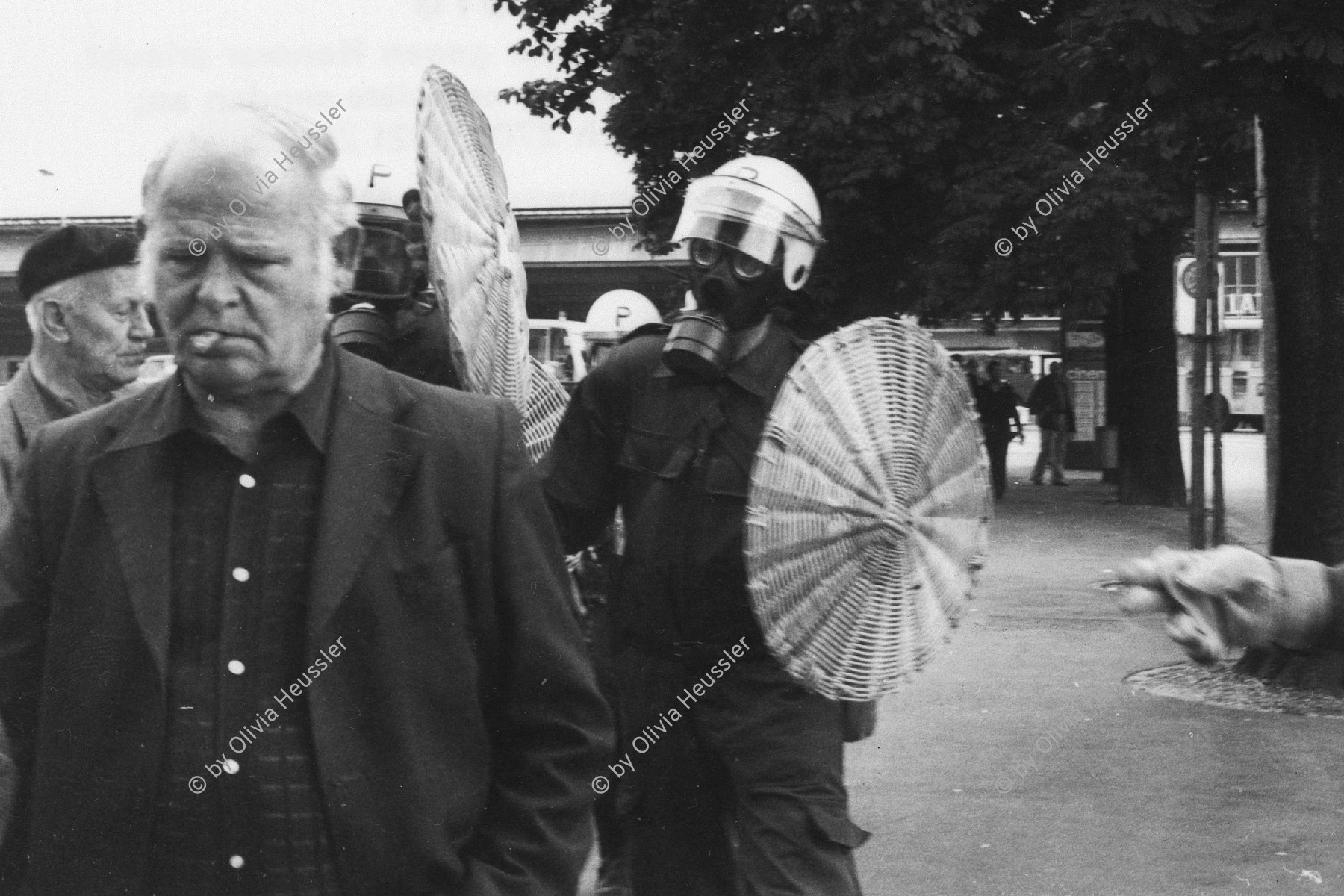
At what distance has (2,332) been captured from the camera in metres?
59.6

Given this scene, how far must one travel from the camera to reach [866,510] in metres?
4.18

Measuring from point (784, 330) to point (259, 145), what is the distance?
2.42 metres

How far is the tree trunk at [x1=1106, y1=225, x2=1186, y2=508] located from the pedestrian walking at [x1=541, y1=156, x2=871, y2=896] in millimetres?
17683

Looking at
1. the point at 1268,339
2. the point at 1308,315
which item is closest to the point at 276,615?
the point at 1308,315

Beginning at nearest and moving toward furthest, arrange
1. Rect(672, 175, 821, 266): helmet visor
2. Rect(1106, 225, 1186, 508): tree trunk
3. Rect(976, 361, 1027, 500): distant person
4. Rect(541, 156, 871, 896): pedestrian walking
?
Rect(541, 156, 871, 896): pedestrian walking, Rect(672, 175, 821, 266): helmet visor, Rect(1106, 225, 1186, 508): tree trunk, Rect(976, 361, 1027, 500): distant person

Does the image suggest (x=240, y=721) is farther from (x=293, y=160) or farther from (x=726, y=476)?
(x=726, y=476)

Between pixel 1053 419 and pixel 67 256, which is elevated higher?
pixel 67 256

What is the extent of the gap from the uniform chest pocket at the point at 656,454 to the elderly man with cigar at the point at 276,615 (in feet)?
6.12

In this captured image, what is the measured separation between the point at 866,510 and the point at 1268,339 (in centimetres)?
699

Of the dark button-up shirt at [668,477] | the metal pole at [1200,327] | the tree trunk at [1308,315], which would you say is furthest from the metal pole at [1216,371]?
the dark button-up shirt at [668,477]

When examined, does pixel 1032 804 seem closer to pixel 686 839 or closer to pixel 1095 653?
pixel 686 839

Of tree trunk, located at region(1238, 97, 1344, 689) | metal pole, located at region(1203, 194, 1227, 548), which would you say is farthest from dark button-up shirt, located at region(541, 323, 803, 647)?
metal pole, located at region(1203, 194, 1227, 548)

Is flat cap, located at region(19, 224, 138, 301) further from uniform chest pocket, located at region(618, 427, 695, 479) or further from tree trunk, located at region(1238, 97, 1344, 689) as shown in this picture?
tree trunk, located at region(1238, 97, 1344, 689)

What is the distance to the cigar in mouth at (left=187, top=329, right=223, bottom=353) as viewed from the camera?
7.68 ft
